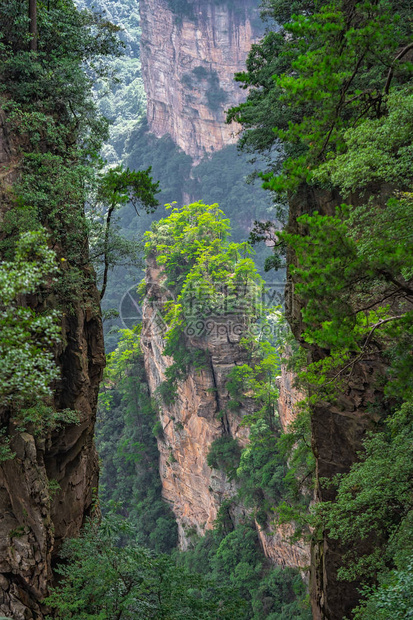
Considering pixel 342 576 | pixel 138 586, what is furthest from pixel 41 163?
pixel 342 576

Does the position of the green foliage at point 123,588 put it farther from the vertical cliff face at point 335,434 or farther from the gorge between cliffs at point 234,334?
the vertical cliff face at point 335,434

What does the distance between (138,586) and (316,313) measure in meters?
6.36

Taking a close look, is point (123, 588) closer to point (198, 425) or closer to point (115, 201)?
point (115, 201)

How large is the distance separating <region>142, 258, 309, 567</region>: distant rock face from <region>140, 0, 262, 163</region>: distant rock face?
3721cm

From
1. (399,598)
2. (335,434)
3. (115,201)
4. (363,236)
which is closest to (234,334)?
(115,201)

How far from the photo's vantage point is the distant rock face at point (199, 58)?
199ft

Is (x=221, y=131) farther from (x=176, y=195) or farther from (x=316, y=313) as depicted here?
(x=316, y=313)

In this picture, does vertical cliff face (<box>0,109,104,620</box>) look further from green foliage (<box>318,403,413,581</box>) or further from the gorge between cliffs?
green foliage (<box>318,403,413,581</box>)

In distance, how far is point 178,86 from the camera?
62.5 m

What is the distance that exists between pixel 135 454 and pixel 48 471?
2293cm

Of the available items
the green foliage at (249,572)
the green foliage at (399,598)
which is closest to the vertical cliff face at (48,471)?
the green foliage at (399,598)

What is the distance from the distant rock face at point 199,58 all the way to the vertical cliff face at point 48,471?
5273 cm

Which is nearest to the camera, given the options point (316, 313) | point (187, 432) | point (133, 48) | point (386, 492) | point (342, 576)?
point (316, 313)

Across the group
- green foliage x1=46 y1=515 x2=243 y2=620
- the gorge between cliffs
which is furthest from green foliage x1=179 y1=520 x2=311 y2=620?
green foliage x1=46 y1=515 x2=243 y2=620
